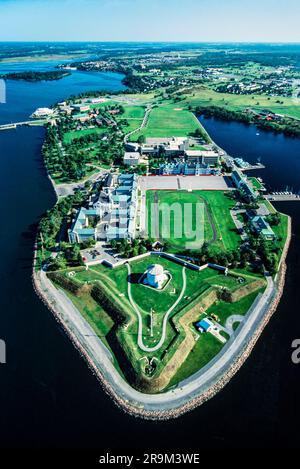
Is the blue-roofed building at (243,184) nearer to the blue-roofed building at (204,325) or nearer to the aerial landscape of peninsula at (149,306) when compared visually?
the aerial landscape of peninsula at (149,306)

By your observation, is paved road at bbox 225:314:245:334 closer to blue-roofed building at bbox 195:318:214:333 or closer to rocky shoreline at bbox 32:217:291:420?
blue-roofed building at bbox 195:318:214:333

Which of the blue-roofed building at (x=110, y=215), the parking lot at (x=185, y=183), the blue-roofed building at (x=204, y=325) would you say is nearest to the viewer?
the blue-roofed building at (x=204, y=325)

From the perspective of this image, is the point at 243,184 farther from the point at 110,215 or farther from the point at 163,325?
the point at 163,325

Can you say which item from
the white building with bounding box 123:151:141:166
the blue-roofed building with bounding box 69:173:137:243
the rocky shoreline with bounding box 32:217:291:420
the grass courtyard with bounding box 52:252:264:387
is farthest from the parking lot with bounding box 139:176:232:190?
the rocky shoreline with bounding box 32:217:291:420

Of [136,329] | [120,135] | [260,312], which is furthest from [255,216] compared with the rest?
[120,135]

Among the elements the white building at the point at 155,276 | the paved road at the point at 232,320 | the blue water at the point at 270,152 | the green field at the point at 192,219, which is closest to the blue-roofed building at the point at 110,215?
the green field at the point at 192,219

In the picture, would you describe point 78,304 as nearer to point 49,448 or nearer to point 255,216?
point 49,448
